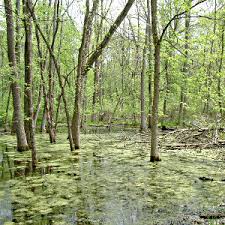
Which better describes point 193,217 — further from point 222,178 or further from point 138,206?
point 222,178

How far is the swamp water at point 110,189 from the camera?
488cm

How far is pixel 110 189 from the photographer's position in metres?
6.40

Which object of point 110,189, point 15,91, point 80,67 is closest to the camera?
point 110,189

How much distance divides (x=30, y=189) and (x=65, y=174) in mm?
1452

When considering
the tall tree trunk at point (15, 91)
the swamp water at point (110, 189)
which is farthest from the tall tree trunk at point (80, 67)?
the tall tree trunk at point (15, 91)

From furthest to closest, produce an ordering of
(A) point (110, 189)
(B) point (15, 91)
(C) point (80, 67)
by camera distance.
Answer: (B) point (15, 91) < (C) point (80, 67) < (A) point (110, 189)

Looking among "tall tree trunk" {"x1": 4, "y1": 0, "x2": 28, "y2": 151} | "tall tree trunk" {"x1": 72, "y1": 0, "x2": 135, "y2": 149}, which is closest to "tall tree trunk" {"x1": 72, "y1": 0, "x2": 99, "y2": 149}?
"tall tree trunk" {"x1": 72, "y1": 0, "x2": 135, "y2": 149}

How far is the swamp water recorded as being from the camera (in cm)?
488

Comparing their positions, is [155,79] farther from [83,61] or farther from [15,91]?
[15,91]

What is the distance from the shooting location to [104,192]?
618 centimetres

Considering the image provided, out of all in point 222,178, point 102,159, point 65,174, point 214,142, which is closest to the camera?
point 222,178

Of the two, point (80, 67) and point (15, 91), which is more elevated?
point (80, 67)

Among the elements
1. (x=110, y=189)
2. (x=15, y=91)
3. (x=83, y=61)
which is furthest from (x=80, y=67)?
(x=110, y=189)

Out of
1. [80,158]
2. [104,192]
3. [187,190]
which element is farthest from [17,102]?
[187,190]
